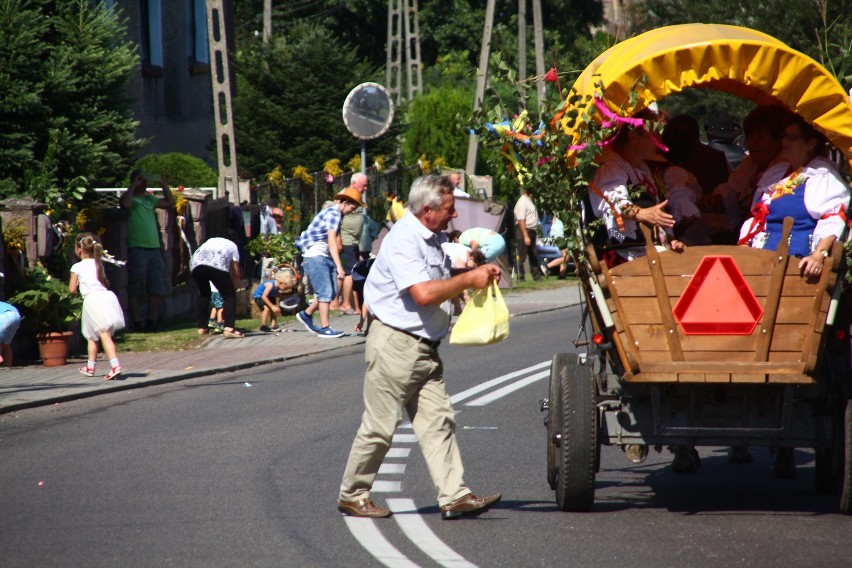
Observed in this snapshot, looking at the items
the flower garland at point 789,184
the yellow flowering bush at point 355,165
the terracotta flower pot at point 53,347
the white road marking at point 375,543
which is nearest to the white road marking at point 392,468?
the white road marking at point 375,543

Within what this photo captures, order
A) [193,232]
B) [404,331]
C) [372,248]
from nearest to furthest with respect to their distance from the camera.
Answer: [404,331]
[372,248]
[193,232]

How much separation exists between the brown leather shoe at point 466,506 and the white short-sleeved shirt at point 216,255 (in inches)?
450

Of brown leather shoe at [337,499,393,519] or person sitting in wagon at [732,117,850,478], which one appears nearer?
person sitting in wagon at [732,117,850,478]

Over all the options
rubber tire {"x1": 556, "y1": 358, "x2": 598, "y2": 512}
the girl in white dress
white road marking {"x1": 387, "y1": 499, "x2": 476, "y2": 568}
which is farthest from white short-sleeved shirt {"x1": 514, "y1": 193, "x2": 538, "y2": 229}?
rubber tire {"x1": 556, "y1": 358, "x2": 598, "y2": 512}

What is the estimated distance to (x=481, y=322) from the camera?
8.06 metres

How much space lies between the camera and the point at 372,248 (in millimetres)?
21406

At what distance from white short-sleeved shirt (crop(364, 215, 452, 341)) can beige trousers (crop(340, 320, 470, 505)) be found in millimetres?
74

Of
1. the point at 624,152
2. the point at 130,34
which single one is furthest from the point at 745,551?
the point at 130,34

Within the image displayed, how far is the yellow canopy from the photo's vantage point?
311 inches

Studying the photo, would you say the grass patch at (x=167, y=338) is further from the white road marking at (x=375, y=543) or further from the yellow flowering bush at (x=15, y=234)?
the white road marking at (x=375, y=543)

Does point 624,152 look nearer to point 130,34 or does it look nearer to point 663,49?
point 663,49

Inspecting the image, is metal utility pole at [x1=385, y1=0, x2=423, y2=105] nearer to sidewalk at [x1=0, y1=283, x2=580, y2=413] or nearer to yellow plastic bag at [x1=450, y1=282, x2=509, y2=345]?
sidewalk at [x1=0, y1=283, x2=580, y2=413]

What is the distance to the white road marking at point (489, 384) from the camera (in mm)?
13289

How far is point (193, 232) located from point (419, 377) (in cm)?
1564
